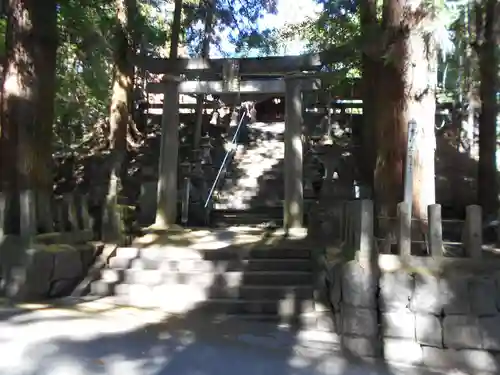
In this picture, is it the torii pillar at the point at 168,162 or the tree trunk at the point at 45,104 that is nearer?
the tree trunk at the point at 45,104

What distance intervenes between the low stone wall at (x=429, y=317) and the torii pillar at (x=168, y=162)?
536cm

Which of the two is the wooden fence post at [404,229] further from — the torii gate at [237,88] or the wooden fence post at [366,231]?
the torii gate at [237,88]

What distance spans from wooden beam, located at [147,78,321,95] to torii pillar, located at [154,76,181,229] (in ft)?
0.68

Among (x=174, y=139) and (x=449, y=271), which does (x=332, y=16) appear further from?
(x=449, y=271)

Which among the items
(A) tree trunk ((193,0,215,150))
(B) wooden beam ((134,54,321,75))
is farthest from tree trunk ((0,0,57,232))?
(A) tree trunk ((193,0,215,150))

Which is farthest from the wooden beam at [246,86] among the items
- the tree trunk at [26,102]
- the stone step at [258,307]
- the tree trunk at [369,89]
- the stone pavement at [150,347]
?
the stone pavement at [150,347]

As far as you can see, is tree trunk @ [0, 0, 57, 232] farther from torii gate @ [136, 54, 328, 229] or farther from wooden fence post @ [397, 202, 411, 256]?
wooden fence post @ [397, 202, 411, 256]

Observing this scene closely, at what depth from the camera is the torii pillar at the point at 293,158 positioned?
932cm

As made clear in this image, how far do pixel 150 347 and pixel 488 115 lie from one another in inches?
333

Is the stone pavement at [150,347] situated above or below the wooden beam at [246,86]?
below

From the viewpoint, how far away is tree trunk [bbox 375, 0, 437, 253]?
609 centimetres

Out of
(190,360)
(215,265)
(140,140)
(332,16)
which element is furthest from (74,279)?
(140,140)

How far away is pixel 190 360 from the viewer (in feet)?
15.4

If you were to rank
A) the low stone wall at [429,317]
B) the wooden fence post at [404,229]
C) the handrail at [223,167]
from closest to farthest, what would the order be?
the low stone wall at [429,317] → the wooden fence post at [404,229] → the handrail at [223,167]
